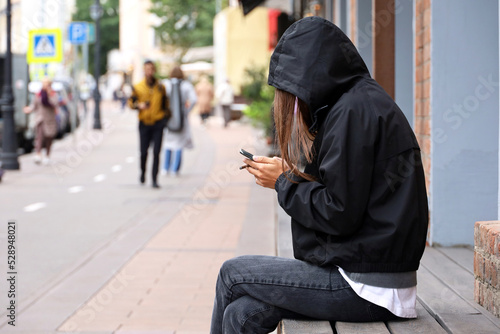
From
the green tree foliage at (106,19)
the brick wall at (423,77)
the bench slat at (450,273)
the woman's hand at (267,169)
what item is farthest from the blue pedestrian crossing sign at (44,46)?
the green tree foliage at (106,19)

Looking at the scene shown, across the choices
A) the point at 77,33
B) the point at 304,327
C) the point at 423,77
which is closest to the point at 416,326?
the point at 304,327

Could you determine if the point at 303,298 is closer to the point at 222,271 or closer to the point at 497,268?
the point at 222,271

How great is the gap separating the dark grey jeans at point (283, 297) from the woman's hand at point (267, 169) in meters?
0.31

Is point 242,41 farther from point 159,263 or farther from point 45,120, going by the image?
point 159,263

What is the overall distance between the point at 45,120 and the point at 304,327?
48.4 feet

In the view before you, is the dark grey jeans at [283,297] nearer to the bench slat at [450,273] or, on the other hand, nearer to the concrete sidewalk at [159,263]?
the bench slat at [450,273]

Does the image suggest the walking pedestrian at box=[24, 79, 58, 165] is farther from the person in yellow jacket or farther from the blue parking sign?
the blue parking sign

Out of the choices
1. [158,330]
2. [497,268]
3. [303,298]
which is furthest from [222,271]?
[158,330]

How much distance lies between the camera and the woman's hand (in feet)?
9.66

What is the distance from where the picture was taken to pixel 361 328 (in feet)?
9.45

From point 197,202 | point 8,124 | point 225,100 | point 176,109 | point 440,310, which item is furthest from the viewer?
point 225,100

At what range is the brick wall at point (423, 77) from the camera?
17.7 ft

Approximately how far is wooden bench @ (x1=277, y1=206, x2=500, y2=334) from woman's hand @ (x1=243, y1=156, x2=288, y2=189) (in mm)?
507

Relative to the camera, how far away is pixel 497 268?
3.34 metres
